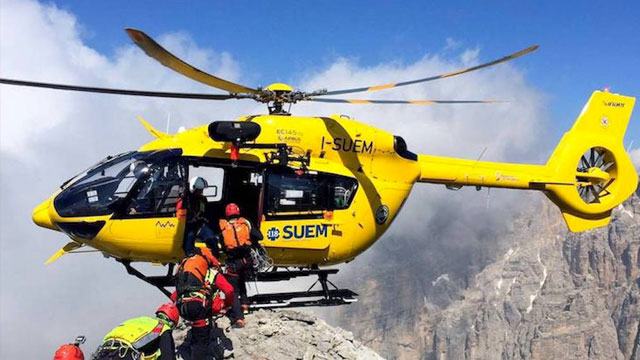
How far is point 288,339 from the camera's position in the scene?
65.5ft

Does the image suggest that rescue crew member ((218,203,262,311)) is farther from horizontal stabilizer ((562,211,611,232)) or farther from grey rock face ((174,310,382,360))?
horizontal stabilizer ((562,211,611,232))

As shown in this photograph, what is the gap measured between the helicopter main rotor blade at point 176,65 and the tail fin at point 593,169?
11094mm

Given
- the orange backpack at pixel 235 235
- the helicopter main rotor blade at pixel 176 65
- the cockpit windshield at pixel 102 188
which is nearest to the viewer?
the helicopter main rotor blade at pixel 176 65

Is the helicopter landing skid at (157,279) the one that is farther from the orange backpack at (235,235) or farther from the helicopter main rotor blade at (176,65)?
the helicopter main rotor blade at (176,65)

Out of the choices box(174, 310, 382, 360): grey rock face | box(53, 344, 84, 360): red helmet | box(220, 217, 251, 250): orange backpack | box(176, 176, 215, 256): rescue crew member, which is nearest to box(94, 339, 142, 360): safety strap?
box(53, 344, 84, 360): red helmet

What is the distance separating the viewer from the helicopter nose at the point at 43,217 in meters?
14.1

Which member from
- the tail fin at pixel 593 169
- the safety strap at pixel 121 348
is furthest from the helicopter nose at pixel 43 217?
the tail fin at pixel 593 169

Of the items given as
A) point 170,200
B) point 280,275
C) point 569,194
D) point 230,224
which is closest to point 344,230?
point 280,275

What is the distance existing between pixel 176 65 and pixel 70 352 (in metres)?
5.77

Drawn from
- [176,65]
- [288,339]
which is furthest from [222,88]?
[288,339]

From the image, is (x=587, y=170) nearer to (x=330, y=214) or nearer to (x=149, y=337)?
(x=330, y=214)

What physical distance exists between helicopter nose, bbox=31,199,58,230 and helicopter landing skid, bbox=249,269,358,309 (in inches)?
203

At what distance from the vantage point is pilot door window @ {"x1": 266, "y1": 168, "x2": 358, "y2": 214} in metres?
15.1

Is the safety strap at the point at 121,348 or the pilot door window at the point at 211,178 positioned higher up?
A: the pilot door window at the point at 211,178
